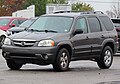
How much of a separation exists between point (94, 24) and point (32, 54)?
2890mm

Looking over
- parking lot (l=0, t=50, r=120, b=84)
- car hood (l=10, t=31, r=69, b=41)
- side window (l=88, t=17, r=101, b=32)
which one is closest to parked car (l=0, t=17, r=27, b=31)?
side window (l=88, t=17, r=101, b=32)

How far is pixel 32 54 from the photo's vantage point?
43.6 feet

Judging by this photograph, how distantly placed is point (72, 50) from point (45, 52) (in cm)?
112

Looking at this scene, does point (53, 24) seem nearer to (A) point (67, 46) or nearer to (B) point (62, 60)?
(A) point (67, 46)

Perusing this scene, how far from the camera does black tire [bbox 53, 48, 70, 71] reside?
13.5 meters

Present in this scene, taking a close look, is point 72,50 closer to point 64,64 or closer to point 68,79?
point 64,64

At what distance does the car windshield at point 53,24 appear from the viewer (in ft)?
46.5

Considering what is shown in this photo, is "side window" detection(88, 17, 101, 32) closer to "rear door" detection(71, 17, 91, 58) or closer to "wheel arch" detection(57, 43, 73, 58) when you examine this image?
"rear door" detection(71, 17, 91, 58)

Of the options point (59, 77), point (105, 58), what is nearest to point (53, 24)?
point (105, 58)

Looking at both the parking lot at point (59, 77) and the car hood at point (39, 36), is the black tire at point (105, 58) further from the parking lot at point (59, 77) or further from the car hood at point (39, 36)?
the car hood at point (39, 36)

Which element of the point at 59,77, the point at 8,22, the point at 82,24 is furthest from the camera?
the point at 8,22

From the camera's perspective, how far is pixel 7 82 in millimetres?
11195

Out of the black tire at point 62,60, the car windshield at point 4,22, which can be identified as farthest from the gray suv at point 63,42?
the car windshield at point 4,22

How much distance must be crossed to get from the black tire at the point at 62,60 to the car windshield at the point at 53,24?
2.35 ft
